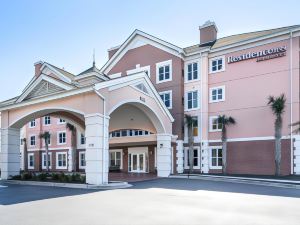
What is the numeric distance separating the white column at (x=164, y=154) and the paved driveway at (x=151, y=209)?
34.0 ft

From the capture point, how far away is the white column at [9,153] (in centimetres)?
1917

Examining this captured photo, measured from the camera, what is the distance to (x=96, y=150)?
596 inches

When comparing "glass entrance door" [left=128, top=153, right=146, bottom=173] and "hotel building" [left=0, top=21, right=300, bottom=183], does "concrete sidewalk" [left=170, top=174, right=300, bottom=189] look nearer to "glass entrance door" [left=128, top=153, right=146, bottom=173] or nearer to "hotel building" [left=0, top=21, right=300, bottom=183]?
"hotel building" [left=0, top=21, right=300, bottom=183]

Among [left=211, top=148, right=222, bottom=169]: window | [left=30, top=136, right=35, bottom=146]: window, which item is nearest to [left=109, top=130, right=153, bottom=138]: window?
[left=211, top=148, right=222, bottom=169]: window

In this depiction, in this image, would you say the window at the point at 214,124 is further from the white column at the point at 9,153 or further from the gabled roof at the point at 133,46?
the white column at the point at 9,153

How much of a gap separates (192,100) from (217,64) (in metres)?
3.88

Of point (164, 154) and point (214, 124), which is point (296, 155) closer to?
point (214, 124)

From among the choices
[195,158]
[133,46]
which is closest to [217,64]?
[195,158]

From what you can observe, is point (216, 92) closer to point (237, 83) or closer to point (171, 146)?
point (237, 83)

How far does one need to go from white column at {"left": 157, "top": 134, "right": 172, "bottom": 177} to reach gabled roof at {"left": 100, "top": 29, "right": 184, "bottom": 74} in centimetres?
815

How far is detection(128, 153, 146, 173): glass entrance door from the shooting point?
28828 millimetres

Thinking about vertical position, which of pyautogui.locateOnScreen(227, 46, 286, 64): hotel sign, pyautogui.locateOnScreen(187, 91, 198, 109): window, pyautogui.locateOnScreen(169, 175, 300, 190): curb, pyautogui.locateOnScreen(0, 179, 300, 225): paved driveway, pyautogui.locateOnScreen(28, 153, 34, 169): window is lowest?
pyautogui.locateOnScreen(28, 153, 34, 169): window

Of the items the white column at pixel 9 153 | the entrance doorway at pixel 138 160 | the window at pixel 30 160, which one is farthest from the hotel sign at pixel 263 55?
the window at pixel 30 160

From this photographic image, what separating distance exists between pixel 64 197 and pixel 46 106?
796cm
